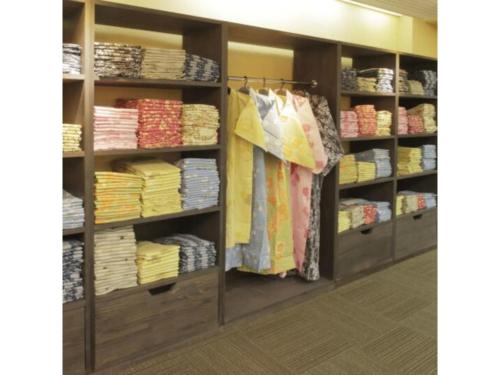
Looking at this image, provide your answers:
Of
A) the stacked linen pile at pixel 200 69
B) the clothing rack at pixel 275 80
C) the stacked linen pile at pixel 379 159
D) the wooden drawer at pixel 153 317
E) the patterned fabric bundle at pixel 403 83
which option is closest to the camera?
the wooden drawer at pixel 153 317

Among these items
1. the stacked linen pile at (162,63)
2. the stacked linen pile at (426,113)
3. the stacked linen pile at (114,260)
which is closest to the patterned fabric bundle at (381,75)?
the stacked linen pile at (426,113)

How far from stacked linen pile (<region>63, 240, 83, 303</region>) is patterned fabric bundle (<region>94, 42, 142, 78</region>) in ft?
2.85

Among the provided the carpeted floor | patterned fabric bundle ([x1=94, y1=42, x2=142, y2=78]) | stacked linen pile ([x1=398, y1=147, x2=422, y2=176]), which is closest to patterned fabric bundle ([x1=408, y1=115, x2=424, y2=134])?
stacked linen pile ([x1=398, y1=147, x2=422, y2=176])

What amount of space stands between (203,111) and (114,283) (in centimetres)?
109

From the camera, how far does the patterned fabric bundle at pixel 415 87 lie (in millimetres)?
4305

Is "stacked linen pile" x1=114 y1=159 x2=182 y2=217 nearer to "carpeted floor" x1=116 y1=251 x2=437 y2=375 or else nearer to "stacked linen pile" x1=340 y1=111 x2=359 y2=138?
"carpeted floor" x1=116 y1=251 x2=437 y2=375

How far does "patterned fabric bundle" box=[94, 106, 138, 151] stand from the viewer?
7.53ft

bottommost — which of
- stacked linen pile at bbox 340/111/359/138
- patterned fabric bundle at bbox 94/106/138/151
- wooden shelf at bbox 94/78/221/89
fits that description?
patterned fabric bundle at bbox 94/106/138/151

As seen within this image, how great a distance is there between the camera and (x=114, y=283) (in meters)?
2.42

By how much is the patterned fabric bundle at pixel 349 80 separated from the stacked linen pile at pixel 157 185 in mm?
A: 1664

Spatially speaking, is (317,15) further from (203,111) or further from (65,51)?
(65,51)

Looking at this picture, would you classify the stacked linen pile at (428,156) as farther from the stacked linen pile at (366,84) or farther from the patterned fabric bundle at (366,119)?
the stacked linen pile at (366,84)

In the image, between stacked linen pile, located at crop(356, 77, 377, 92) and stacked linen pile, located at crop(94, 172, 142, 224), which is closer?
stacked linen pile, located at crop(94, 172, 142, 224)

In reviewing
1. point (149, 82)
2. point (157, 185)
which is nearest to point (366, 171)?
point (157, 185)
